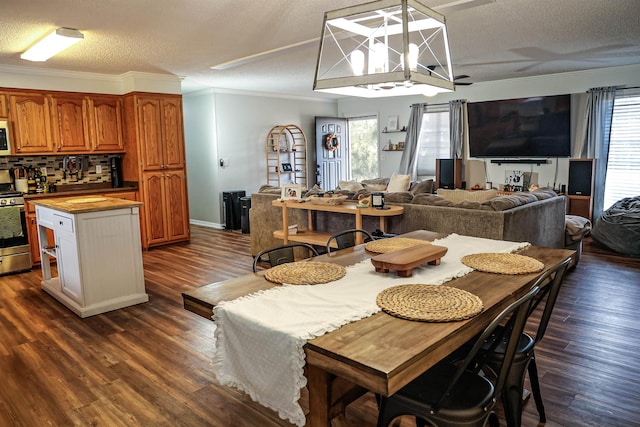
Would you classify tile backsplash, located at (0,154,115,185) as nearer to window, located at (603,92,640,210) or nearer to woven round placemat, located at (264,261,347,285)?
woven round placemat, located at (264,261,347,285)

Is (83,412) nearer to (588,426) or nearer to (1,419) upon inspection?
(1,419)

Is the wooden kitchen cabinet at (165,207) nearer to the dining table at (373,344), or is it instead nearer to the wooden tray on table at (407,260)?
the dining table at (373,344)

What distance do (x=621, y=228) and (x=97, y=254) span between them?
5.95m

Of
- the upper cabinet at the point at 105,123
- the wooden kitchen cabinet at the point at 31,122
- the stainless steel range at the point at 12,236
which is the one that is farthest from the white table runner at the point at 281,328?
the upper cabinet at the point at 105,123

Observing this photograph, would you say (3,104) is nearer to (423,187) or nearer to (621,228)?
(423,187)

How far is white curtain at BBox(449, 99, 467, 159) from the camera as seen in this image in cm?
794

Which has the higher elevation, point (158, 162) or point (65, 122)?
point (65, 122)

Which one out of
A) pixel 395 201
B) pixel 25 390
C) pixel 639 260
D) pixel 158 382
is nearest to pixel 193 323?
pixel 158 382

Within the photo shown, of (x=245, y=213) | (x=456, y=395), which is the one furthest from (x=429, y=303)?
(x=245, y=213)

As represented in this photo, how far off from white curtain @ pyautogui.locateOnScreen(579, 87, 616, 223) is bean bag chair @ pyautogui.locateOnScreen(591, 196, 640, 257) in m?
0.50

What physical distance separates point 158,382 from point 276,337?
158 cm

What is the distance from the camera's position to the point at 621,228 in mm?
5648

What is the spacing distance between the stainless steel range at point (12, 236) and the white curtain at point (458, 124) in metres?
6.57

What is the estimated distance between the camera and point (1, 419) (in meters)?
2.36
